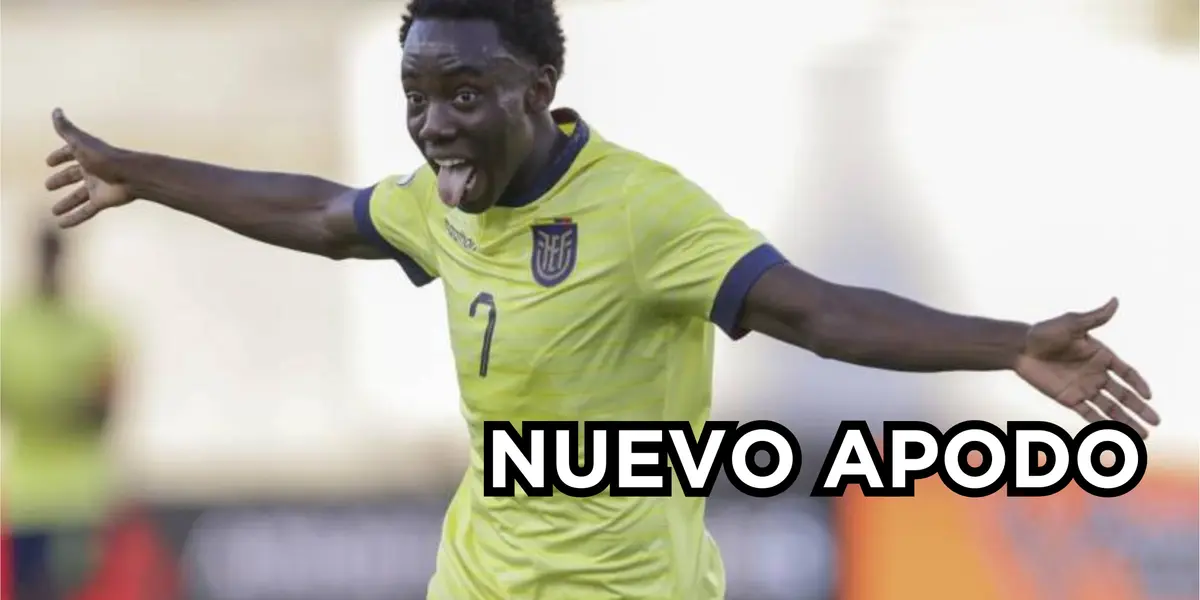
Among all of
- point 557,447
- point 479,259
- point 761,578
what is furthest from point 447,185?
point 761,578

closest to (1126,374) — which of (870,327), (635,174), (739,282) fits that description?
(870,327)

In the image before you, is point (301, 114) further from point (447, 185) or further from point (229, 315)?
point (447, 185)

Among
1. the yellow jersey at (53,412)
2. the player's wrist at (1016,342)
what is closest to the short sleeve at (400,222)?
the player's wrist at (1016,342)

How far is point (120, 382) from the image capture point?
7.61 meters

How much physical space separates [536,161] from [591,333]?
0.30 meters

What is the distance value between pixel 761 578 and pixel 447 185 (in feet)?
13.2

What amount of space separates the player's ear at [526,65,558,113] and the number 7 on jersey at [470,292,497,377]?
32 centimetres

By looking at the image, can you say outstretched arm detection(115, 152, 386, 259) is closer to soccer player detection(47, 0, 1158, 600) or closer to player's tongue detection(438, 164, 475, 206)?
soccer player detection(47, 0, 1158, 600)

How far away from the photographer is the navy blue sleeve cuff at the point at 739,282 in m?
3.39

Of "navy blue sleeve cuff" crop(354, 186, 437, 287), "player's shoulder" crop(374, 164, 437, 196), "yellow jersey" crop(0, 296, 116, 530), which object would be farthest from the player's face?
"yellow jersey" crop(0, 296, 116, 530)

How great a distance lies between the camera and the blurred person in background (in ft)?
23.7

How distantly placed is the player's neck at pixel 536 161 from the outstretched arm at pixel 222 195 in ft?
1.63

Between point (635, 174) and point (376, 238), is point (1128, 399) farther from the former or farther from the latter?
point (376, 238)

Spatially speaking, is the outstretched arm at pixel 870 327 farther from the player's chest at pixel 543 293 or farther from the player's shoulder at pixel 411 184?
the player's shoulder at pixel 411 184
